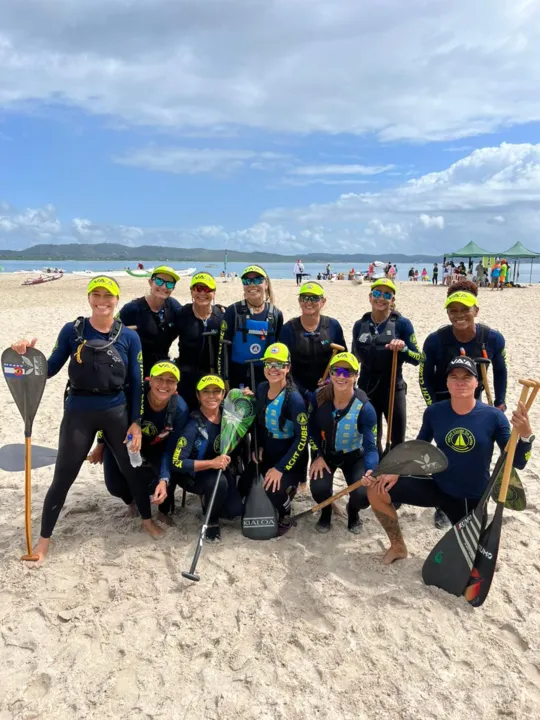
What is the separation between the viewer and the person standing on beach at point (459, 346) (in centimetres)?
476

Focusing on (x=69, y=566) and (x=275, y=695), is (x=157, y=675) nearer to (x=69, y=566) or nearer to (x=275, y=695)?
(x=275, y=695)

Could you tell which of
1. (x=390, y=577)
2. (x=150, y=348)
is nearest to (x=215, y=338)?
(x=150, y=348)

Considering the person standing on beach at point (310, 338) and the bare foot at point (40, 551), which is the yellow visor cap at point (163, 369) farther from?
the bare foot at point (40, 551)

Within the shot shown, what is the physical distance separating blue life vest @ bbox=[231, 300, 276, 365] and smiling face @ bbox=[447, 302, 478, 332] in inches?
73.5

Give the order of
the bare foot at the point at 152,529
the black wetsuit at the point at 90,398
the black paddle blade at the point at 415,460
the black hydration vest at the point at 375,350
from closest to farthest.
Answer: the black paddle blade at the point at 415,460, the black wetsuit at the point at 90,398, the bare foot at the point at 152,529, the black hydration vest at the point at 375,350

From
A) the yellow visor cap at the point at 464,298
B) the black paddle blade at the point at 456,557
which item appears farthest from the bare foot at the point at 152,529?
the yellow visor cap at the point at 464,298

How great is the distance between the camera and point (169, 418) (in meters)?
4.71

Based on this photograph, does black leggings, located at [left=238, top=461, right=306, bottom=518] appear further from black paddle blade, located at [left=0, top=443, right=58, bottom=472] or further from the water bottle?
black paddle blade, located at [left=0, top=443, right=58, bottom=472]

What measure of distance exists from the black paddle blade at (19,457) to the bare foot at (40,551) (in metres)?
0.78

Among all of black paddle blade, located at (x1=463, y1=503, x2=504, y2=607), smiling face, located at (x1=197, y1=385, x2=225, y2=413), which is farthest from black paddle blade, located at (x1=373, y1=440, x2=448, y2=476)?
smiling face, located at (x1=197, y1=385, x2=225, y2=413)

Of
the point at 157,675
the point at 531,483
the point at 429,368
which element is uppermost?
the point at 429,368

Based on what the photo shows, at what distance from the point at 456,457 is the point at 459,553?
77cm

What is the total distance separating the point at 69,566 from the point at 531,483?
5.10 meters

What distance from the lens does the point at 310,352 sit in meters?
5.20
